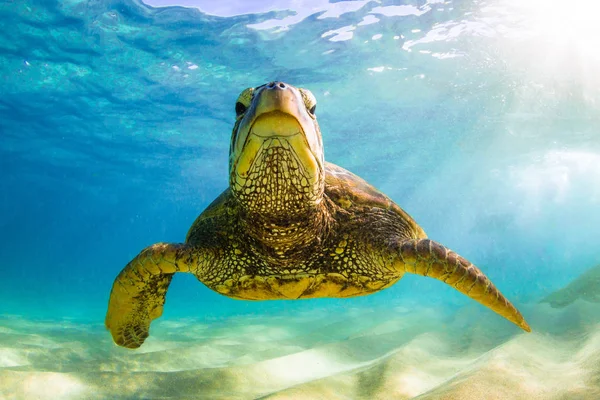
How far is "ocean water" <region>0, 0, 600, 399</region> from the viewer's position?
200 inches

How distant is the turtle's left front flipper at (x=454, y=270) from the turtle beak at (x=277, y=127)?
1.29 meters

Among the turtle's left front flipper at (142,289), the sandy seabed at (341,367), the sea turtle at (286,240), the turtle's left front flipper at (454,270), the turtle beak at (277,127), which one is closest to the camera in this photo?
the turtle beak at (277,127)

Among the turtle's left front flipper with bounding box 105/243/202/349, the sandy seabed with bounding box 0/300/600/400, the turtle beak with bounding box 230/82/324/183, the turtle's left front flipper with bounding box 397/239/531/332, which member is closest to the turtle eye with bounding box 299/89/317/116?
the turtle beak with bounding box 230/82/324/183

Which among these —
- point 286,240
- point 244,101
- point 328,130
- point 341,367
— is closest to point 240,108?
point 244,101

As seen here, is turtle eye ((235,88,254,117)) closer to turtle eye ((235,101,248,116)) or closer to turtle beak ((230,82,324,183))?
turtle eye ((235,101,248,116))

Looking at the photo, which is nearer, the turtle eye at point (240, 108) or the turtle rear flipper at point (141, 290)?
the turtle eye at point (240, 108)

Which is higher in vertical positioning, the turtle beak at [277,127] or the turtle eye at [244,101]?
the turtle eye at [244,101]

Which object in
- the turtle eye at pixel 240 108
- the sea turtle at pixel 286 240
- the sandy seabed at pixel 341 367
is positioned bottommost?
the sandy seabed at pixel 341 367

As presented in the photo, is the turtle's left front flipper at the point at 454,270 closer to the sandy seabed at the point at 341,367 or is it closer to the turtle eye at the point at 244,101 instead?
the sandy seabed at the point at 341,367

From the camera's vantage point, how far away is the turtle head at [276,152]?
258cm

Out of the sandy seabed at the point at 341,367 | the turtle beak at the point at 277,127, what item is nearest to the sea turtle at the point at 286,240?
the turtle beak at the point at 277,127

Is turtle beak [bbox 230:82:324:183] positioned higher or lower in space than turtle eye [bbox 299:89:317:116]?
lower

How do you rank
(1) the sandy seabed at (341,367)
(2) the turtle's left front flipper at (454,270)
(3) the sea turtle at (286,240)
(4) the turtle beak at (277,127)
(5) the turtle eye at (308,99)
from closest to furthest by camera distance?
1. (4) the turtle beak at (277,127)
2. (3) the sea turtle at (286,240)
3. (5) the turtle eye at (308,99)
4. (2) the turtle's left front flipper at (454,270)
5. (1) the sandy seabed at (341,367)

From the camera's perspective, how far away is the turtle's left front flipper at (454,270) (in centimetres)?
321
